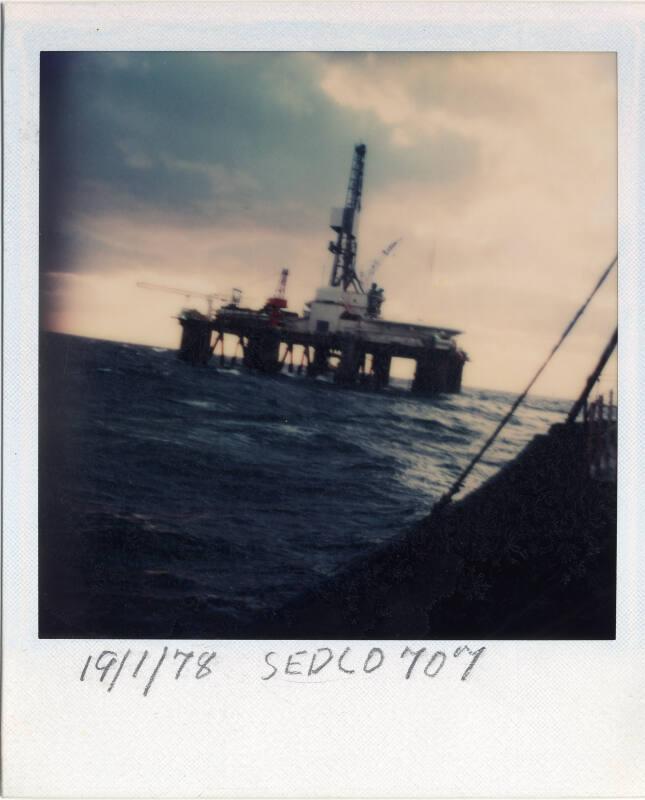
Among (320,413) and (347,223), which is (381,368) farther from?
(347,223)

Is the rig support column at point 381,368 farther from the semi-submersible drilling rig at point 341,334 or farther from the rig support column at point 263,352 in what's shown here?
the rig support column at point 263,352

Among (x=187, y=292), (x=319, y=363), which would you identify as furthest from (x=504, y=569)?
(x=187, y=292)

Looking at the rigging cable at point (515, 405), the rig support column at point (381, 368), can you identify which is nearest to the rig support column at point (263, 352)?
the rig support column at point (381, 368)

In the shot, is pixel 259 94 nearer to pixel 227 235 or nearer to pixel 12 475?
pixel 227 235

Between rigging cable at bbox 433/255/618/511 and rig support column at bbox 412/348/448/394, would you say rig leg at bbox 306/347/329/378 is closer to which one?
rig support column at bbox 412/348/448/394

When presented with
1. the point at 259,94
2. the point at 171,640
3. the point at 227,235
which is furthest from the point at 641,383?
the point at 171,640

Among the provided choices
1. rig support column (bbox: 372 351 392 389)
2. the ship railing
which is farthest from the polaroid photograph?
rig support column (bbox: 372 351 392 389)

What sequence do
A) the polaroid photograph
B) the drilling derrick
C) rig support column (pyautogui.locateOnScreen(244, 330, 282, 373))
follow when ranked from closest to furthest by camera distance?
the polaroid photograph
the drilling derrick
rig support column (pyautogui.locateOnScreen(244, 330, 282, 373))
